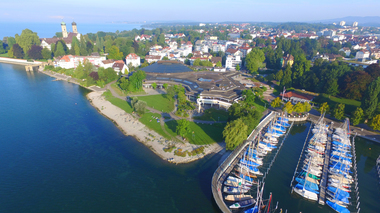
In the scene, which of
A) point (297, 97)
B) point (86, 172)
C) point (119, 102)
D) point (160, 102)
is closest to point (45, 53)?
point (119, 102)

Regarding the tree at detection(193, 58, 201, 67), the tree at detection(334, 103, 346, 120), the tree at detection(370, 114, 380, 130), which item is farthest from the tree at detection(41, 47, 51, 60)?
the tree at detection(370, 114, 380, 130)

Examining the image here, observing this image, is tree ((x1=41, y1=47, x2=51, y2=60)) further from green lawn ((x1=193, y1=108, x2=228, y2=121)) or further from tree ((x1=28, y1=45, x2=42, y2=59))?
green lawn ((x1=193, y1=108, x2=228, y2=121))

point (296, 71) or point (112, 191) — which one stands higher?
point (296, 71)

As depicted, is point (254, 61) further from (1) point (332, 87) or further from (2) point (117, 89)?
(2) point (117, 89)

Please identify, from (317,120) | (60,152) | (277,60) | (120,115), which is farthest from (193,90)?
(277,60)

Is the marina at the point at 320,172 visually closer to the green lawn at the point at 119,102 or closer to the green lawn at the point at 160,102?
the green lawn at the point at 160,102

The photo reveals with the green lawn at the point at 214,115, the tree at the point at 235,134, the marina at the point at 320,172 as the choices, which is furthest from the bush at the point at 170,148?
the green lawn at the point at 214,115

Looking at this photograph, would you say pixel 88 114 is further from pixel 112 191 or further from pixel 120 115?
pixel 112 191
